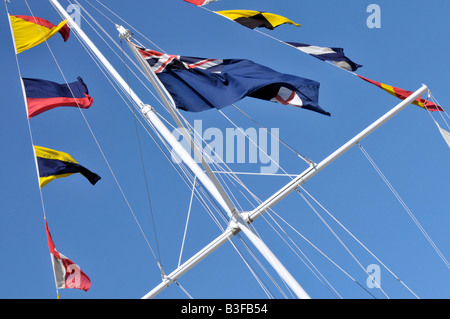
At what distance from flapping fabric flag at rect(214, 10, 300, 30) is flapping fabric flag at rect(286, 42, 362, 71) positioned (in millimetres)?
779

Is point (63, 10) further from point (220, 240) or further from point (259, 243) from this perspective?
point (259, 243)

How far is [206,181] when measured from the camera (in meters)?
12.4

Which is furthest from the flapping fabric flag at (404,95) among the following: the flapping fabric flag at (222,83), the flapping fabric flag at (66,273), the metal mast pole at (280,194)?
the flapping fabric flag at (66,273)

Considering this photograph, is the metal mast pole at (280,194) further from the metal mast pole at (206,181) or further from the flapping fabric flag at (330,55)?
the flapping fabric flag at (330,55)

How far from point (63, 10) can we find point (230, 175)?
8.10 m

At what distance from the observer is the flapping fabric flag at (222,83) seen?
12.5 m

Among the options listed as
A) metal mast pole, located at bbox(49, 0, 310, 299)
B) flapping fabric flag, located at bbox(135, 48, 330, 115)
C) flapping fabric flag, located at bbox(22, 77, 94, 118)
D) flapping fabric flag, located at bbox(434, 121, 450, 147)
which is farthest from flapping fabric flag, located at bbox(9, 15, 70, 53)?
flapping fabric flag, located at bbox(434, 121, 450, 147)

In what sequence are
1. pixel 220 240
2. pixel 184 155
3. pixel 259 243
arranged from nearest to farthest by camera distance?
pixel 259 243 < pixel 184 155 < pixel 220 240

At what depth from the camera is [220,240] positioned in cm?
1368

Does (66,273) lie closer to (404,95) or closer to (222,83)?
(222,83)

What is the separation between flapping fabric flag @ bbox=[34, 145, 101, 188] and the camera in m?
15.7

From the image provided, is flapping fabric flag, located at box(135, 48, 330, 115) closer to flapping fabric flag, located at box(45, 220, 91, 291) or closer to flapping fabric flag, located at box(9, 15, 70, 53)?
flapping fabric flag, located at box(45, 220, 91, 291)

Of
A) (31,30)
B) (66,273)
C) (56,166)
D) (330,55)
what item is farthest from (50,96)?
(330,55)
